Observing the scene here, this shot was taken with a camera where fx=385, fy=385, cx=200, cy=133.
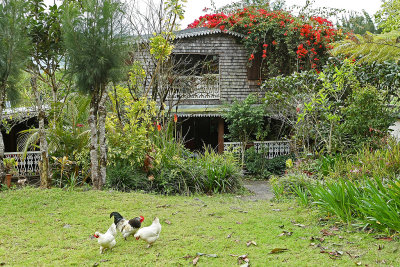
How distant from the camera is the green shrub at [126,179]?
8.17m

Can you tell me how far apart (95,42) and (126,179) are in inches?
115

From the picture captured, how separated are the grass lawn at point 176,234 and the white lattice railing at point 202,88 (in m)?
8.94

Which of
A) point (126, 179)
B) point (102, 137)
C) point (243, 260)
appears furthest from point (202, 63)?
point (243, 260)

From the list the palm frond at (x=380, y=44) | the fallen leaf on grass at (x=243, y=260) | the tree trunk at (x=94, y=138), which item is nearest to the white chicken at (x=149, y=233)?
the fallen leaf on grass at (x=243, y=260)

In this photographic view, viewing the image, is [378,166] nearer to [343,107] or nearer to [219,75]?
[343,107]

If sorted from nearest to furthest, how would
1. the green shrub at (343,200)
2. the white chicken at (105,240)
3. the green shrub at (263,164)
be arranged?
the white chicken at (105,240) → the green shrub at (343,200) → the green shrub at (263,164)

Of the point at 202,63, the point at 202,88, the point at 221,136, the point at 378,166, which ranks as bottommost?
the point at 221,136

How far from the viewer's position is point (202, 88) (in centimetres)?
1600

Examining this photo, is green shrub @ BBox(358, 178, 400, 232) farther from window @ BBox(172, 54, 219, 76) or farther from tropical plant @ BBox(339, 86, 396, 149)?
window @ BBox(172, 54, 219, 76)

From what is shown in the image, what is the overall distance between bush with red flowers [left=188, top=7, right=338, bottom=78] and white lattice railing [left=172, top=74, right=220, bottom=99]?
177 cm

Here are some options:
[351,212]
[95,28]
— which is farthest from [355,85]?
[95,28]

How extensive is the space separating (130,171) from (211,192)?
1845 mm

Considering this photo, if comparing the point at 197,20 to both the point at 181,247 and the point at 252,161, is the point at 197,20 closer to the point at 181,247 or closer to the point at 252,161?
the point at 252,161

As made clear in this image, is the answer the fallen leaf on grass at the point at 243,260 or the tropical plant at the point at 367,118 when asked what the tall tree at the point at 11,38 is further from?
the tropical plant at the point at 367,118
